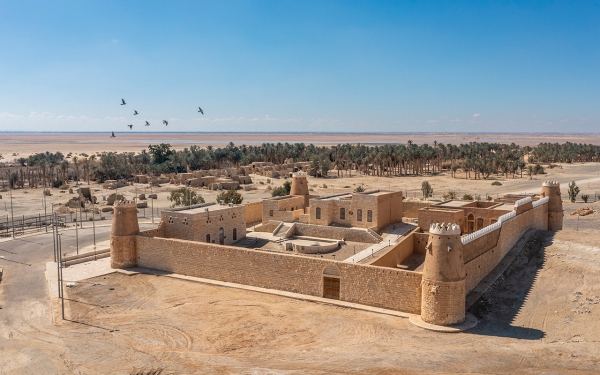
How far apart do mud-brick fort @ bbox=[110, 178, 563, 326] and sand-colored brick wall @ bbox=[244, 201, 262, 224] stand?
78mm

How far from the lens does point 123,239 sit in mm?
28234

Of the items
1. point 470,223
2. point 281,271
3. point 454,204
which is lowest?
point 281,271

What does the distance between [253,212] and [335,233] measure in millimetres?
9260

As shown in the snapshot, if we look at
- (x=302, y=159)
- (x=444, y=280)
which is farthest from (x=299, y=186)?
(x=302, y=159)

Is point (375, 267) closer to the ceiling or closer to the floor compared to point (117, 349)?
closer to the ceiling

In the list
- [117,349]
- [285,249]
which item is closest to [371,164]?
[285,249]

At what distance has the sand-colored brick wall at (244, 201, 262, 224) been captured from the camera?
3900 centimetres

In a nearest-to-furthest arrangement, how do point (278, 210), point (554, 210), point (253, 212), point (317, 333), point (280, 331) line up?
point (317, 333) → point (280, 331) → point (554, 210) → point (278, 210) → point (253, 212)

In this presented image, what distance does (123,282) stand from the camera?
85.5 feet

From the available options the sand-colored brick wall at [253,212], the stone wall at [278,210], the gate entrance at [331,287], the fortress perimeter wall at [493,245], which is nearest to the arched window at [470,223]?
the fortress perimeter wall at [493,245]

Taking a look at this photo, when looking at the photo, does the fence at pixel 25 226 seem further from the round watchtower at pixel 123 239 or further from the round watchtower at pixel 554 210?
the round watchtower at pixel 554 210

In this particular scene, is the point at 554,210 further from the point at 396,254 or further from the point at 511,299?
the point at 511,299

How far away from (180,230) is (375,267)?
13.4 metres

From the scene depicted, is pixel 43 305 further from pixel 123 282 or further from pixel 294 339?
pixel 294 339
